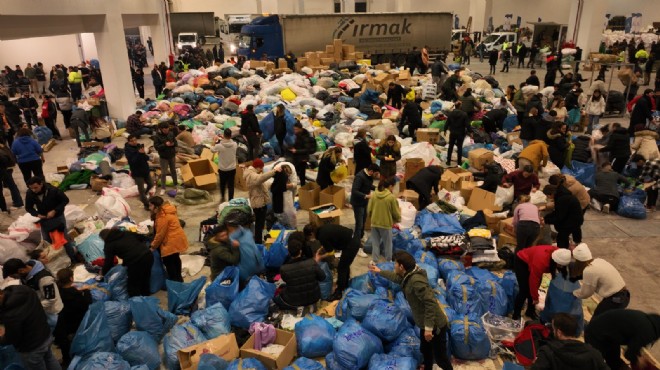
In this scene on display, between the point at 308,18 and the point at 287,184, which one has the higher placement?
the point at 308,18

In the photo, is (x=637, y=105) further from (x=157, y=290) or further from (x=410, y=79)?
(x=157, y=290)

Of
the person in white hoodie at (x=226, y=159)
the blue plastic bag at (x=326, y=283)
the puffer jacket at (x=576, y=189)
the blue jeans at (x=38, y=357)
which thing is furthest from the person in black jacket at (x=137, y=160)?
the puffer jacket at (x=576, y=189)

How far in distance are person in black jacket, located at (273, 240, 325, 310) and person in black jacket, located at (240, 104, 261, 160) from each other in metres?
5.00

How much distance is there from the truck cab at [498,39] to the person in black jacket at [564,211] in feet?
79.1

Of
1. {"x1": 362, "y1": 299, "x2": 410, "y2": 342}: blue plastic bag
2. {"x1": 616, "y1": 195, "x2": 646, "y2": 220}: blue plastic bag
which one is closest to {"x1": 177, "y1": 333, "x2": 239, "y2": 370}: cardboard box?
{"x1": 362, "y1": 299, "x2": 410, "y2": 342}: blue plastic bag

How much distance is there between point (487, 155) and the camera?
9.45m

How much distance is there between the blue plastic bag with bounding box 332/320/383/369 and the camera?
426 centimetres

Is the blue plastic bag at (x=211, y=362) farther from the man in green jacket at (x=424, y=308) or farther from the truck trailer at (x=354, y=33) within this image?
the truck trailer at (x=354, y=33)

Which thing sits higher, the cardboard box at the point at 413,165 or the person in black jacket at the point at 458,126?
the person in black jacket at the point at 458,126

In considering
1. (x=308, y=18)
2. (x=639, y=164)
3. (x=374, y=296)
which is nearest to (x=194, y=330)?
(x=374, y=296)

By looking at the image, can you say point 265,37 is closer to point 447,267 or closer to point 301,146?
point 301,146

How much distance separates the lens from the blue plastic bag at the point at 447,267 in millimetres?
5742

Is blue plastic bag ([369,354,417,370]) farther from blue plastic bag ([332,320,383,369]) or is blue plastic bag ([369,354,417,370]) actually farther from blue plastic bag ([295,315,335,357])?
blue plastic bag ([295,315,335,357])

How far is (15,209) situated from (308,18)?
614 inches
